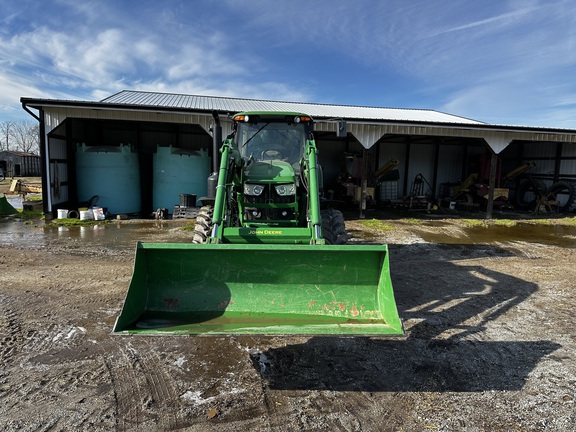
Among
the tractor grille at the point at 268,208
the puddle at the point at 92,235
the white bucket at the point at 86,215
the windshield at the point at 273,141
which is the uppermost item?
the windshield at the point at 273,141

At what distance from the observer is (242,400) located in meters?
2.95

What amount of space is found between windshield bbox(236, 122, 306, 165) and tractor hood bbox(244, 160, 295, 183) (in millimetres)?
200

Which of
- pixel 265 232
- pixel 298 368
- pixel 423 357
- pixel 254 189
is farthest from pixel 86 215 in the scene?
pixel 423 357

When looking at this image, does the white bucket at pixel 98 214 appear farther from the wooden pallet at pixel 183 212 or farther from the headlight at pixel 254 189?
the headlight at pixel 254 189

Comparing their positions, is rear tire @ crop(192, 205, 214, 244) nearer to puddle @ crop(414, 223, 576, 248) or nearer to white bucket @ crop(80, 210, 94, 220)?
puddle @ crop(414, 223, 576, 248)

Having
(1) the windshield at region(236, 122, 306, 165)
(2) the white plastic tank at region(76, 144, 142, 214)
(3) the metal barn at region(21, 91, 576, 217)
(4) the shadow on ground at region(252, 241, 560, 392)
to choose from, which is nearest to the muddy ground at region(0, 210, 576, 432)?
(4) the shadow on ground at region(252, 241, 560, 392)

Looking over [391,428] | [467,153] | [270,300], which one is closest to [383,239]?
[270,300]

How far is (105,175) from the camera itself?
12516 mm

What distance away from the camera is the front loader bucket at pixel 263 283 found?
3.42 m

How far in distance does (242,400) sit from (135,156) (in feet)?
39.3

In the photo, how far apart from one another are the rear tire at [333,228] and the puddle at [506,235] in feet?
15.3

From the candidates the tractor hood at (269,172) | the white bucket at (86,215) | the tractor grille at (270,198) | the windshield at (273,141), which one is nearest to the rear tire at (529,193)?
the windshield at (273,141)

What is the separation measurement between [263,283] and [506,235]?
30.8 ft

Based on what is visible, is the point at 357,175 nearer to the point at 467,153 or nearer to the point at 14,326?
the point at 467,153
